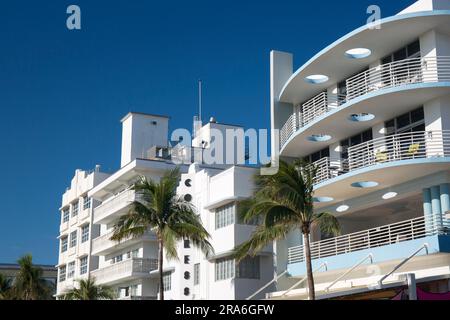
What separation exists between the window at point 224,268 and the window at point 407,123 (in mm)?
11200

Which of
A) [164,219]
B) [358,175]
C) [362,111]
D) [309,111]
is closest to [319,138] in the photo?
[309,111]

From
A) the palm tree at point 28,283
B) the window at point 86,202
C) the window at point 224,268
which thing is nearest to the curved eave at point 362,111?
the window at point 224,268

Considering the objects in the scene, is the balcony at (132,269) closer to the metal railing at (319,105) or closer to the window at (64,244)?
the metal railing at (319,105)

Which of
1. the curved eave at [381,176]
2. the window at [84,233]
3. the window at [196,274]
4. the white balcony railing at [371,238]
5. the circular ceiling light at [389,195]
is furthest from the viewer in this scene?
the window at [84,233]

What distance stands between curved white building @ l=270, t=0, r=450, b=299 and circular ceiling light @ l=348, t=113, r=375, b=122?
0.06 m

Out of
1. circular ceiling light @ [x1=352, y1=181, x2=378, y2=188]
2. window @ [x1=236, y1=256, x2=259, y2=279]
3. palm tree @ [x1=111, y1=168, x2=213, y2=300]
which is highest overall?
circular ceiling light @ [x1=352, y1=181, x2=378, y2=188]

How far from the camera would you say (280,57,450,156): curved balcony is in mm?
28938

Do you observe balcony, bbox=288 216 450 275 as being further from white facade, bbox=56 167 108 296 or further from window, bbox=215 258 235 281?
white facade, bbox=56 167 108 296

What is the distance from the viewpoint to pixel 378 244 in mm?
29547

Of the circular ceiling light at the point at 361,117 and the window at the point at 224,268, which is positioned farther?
the window at the point at 224,268

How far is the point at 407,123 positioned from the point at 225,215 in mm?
11963

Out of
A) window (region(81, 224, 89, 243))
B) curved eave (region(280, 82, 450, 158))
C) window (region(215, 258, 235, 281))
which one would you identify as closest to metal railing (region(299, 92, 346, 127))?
curved eave (region(280, 82, 450, 158))

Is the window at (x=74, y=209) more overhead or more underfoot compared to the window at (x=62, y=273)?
more overhead

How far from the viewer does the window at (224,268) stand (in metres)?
36.9
